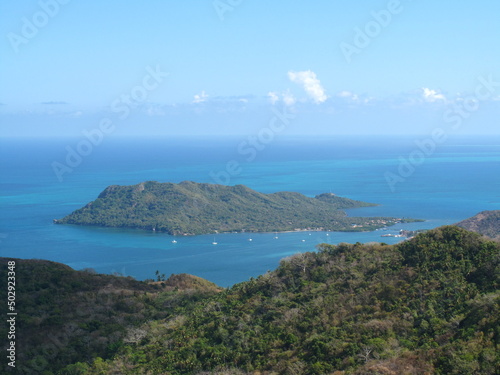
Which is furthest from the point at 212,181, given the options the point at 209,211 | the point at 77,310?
the point at 77,310

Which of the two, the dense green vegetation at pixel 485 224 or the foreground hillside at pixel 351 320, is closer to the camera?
the foreground hillside at pixel 351 320

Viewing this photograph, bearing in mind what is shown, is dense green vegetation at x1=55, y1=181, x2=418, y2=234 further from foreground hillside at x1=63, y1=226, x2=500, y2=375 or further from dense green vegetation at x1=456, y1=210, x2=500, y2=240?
foreground hillside at x1=63, y1=226, x2=500, y2=375

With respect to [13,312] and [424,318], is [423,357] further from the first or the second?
[13,312]

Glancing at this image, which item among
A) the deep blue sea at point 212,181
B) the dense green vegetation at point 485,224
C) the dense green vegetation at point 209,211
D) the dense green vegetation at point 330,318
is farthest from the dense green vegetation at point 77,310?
the dense green vegetation at point 209,211

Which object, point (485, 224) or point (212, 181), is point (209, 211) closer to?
point (212, 181)

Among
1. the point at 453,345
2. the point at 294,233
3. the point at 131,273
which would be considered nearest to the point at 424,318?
the point at 453,345

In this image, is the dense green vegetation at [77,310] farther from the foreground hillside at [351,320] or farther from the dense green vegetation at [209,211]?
the dense green vegetation at [209,211]

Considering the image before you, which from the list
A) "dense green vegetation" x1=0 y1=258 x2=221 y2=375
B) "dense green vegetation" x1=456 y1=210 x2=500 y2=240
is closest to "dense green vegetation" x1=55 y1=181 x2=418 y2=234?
"dense green vegetation" x1=456 y1=210 x2=500 y2=240
